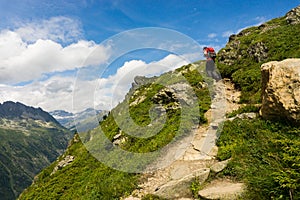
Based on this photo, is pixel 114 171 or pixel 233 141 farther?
pixel 114 171

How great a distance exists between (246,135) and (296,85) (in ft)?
10.5

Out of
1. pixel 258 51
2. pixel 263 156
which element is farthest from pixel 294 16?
pixel 263 156

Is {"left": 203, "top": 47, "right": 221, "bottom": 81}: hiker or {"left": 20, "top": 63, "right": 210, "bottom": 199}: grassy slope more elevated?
{"left": 203, "top": 47, "right": 221, "bottom": 81}: hiker

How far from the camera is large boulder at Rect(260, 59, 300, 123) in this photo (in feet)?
37.0

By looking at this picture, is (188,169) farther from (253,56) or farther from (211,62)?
(253,56)

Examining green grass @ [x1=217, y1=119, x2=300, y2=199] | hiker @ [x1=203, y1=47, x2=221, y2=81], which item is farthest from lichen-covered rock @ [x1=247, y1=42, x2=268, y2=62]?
green grass @ [x1=217, y1=119, x2=300, y2=199]

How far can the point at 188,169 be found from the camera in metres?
12.2

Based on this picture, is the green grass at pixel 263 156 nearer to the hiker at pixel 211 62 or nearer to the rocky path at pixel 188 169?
the rocky path at pixel 188 169

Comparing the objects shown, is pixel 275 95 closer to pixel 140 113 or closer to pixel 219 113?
pixel 219 113

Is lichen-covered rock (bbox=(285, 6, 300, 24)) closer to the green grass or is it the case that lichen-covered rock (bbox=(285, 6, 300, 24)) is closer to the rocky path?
the rocky path

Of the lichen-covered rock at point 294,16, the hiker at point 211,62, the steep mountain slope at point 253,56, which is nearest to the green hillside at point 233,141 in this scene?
the steep mountain slope at point 253,56

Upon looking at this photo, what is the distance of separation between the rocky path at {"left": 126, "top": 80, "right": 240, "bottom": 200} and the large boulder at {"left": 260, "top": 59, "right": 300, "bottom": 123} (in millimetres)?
3231

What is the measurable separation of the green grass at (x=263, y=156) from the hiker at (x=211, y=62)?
12.9 m

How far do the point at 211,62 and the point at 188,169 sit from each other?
17.2m
